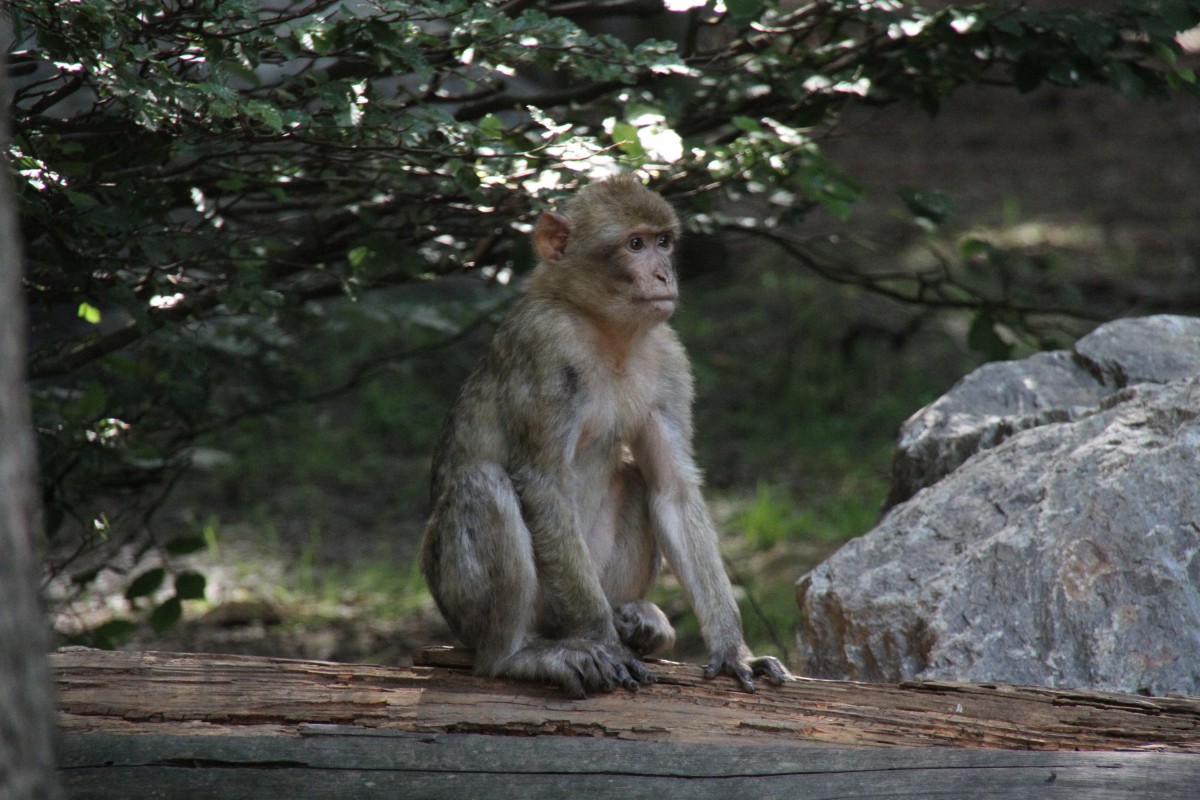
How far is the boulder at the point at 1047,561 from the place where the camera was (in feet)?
14.1

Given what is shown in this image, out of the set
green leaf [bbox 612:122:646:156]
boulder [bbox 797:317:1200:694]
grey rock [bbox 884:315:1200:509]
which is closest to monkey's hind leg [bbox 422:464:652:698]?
Answer: boulder [bbox 797:317:1200:694]

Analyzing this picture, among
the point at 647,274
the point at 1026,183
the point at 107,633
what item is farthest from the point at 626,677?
the point at 1026,183

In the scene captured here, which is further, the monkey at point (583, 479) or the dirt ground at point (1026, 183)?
the dirt ground at point (1026, 183)

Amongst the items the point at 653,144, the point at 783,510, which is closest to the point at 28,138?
the point at 653,144

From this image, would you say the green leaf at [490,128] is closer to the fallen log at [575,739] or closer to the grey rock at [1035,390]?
the fallen log at [575,739]

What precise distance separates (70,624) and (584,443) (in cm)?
382

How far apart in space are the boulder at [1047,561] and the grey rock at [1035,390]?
0.01 meters

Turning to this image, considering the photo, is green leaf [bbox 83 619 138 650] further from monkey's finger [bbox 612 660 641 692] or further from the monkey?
monkey's finger [bbox 612 660 641 692]

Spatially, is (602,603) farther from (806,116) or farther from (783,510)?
(783,510)

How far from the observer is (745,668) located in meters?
4.36

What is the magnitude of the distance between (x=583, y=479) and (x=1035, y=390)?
7.35 feet

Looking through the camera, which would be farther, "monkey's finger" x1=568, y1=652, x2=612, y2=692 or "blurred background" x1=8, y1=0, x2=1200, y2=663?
"blurred background" x1=8, y1=0, x2=1200, y2=663

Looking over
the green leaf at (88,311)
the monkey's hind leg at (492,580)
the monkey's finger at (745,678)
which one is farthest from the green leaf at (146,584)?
the monkey's finger at (745,678)

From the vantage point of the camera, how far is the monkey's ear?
16.2 ft
